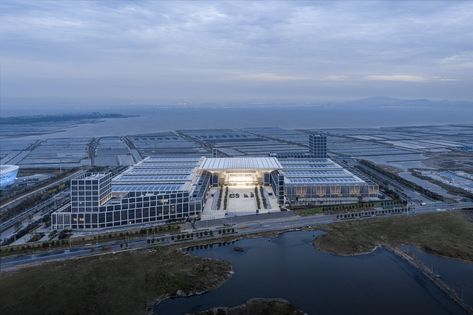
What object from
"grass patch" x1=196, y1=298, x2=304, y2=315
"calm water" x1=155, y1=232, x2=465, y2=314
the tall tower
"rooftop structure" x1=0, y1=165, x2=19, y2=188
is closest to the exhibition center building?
the tall tower

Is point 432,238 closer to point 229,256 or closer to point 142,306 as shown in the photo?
point 229,256

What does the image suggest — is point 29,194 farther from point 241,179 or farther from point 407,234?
→ point 407,234

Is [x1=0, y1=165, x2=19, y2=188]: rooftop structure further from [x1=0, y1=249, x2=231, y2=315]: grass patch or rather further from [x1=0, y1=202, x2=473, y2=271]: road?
[x1=0, y1=249, x2=231, y2=315]: grass patch

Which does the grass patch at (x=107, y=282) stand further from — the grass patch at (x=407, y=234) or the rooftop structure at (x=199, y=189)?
the grass patch at (x=407, y=234)

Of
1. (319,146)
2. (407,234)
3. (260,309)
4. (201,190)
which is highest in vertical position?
(319,146)

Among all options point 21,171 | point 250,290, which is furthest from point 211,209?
point 21,171

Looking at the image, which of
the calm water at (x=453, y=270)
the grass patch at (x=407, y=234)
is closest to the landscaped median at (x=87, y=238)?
the grass patch at (x=407, y=234)

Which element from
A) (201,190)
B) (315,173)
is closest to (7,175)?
(201,190)
